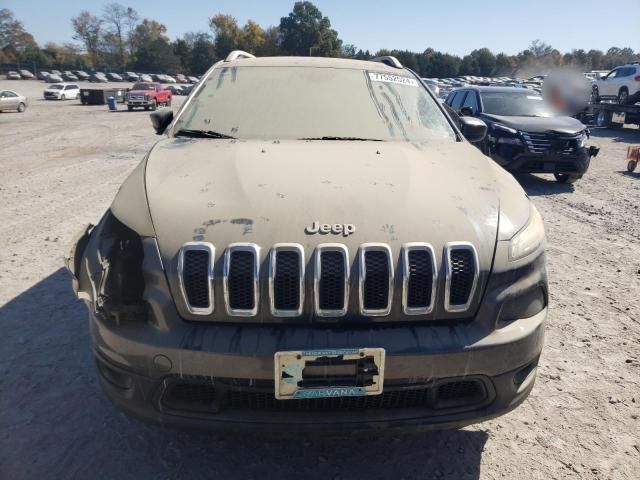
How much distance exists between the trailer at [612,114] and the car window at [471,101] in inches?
425

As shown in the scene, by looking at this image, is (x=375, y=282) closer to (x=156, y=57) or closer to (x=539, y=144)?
(x=539, y=144)

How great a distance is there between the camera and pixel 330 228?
198 cm

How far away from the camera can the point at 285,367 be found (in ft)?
5.91

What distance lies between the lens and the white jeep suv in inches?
789

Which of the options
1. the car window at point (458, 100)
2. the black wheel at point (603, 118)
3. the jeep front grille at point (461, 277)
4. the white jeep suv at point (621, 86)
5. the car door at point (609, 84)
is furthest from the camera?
the car door at point (609, 84)

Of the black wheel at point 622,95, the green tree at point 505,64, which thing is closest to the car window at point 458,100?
the black wheel at point 622,95

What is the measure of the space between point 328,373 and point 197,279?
632 mm

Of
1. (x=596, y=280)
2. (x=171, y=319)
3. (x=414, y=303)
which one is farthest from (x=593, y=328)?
(x=171, y=319)

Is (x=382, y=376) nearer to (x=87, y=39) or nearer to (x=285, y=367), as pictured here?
(x=285, y=367)

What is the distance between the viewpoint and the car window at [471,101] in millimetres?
10211

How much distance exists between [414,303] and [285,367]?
22.6 inches

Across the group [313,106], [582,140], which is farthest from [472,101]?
[313,106]

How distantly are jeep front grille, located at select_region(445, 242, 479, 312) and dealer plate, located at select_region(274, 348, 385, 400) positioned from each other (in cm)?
38

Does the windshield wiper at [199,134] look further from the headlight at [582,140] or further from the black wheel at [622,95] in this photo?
the black wheel at [622,95]
